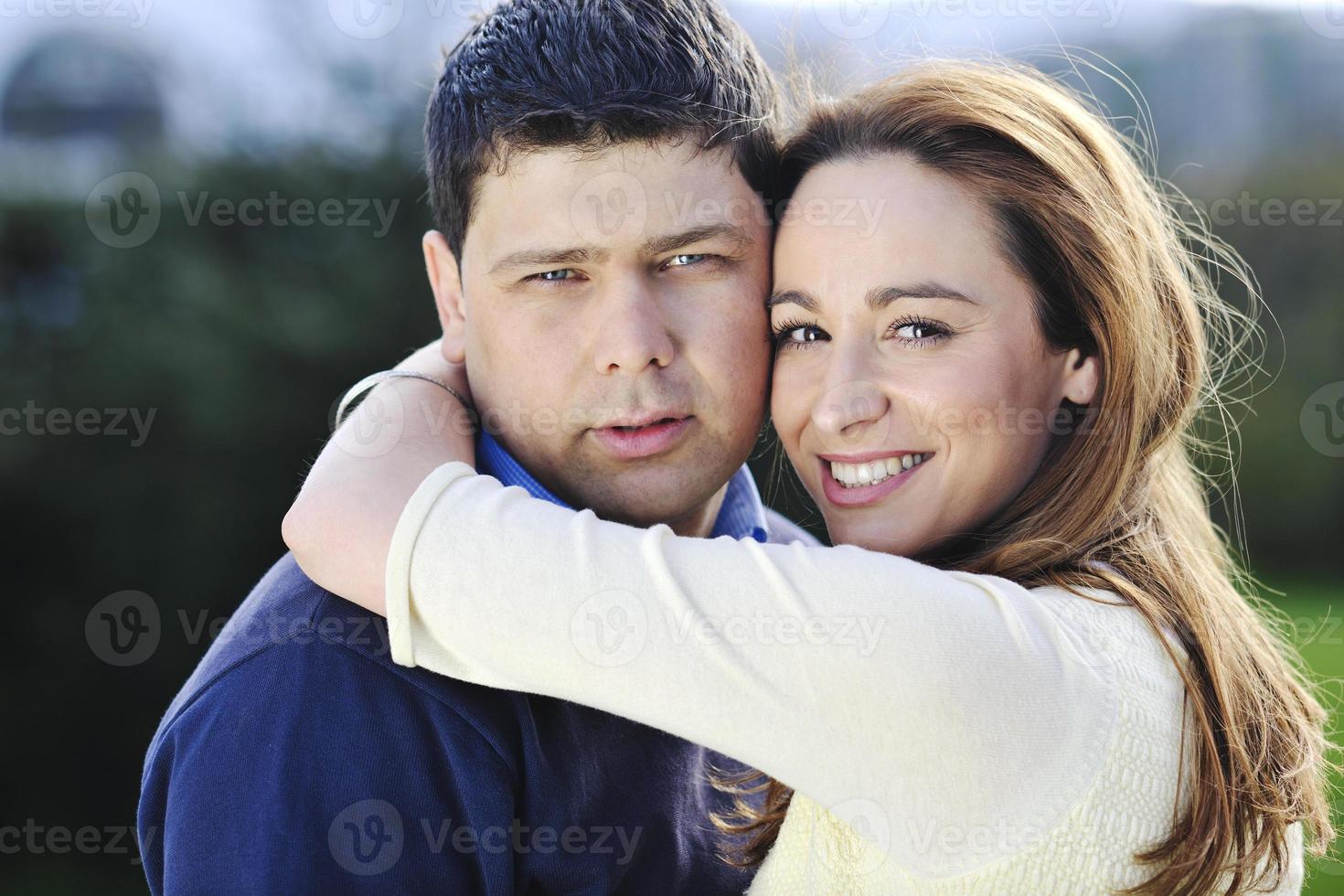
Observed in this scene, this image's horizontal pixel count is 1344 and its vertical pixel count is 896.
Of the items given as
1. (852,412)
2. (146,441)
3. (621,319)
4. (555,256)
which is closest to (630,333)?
(621,319)

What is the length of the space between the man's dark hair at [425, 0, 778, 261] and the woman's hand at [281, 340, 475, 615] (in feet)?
1.49

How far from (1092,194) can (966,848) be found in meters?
1.24

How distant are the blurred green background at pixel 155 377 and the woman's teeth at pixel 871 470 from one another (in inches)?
103

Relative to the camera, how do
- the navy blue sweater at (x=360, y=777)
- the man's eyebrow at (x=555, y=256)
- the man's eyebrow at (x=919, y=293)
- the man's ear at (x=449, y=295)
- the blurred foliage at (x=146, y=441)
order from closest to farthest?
1. the navy blue sweater at (x=360, y=777)
2. the man's eyebrow at (x=919, y=293)
3. the man's eyebrow at (x=555, y=256)
4. the man's ear at (x=449, y=295)
5. the blurred foliage at (x=146, y=441)

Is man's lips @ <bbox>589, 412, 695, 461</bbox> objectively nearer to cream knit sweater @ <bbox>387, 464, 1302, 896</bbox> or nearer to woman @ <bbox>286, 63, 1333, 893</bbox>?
woman @ <bbox>286, 63, 1333, 893</bbox>

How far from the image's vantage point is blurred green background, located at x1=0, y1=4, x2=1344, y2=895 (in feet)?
16.8

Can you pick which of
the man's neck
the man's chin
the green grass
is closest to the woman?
the man's chin

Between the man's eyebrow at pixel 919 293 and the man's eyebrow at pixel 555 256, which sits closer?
the man's eyebrow at pixel 919 293

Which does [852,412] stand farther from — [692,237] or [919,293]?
[692,237]

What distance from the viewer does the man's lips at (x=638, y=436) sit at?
89.8 inches

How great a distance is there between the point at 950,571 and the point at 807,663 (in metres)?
0.45

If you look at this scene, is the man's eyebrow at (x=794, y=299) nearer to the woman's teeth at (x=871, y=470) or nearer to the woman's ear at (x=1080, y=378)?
the woman's teeth at (x=871, y=470)

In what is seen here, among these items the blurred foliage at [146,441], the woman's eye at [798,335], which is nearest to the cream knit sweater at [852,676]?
the woman's eye at [798,335]

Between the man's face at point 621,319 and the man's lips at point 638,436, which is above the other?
the man's face at point 621,319
